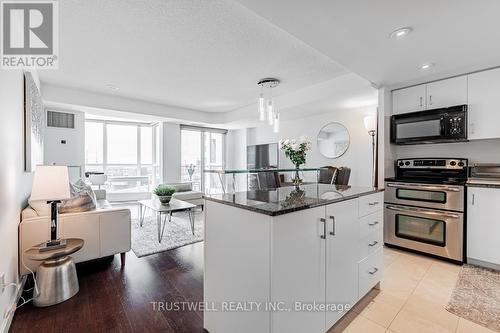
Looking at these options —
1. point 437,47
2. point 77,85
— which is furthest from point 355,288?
point 77,85

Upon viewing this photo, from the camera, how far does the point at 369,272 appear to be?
192 cm

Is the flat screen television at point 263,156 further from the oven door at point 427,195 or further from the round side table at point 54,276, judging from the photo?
the round side table at point 54,276

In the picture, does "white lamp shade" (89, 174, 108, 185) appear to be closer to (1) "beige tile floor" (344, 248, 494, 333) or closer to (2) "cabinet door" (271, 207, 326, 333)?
(2) "cabinet door" (271, 207, 326, 333)

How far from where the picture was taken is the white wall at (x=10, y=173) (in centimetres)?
158

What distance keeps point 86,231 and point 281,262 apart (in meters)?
2.30

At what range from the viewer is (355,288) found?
5.68 ft

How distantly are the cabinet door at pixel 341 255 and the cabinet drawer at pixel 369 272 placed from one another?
101 mm

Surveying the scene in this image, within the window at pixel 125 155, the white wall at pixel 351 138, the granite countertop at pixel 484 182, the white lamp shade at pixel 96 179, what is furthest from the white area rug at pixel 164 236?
the granite countertop at pixel 484 182

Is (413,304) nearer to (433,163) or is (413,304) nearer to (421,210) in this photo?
(421,210)

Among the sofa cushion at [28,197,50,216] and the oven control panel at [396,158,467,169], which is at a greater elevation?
the oven control panel at [396,158,467,169]

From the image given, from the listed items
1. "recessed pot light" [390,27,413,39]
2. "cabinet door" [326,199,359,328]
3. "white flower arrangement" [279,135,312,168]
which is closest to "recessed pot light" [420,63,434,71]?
"recessed pot light" [390,27,413,39]

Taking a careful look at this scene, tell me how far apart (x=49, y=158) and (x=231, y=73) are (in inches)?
170

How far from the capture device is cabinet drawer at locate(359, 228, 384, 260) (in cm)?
181

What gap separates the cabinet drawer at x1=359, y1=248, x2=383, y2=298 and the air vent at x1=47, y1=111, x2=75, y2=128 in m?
6.05
